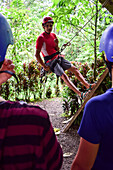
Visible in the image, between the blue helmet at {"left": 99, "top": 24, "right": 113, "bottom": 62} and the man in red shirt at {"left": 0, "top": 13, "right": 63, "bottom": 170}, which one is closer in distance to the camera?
the man in red shirt at {"left": 0, "top": 13, "right": 63, "bottom": 170}

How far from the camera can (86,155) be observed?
0.94 meters

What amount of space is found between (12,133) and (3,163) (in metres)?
0.14

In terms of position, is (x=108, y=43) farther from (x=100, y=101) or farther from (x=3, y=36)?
(x=3, y=36)

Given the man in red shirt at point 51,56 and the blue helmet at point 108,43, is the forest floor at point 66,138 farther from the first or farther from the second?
the blue helmet at point 108,43

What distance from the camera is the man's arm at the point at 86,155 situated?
934 millimetres

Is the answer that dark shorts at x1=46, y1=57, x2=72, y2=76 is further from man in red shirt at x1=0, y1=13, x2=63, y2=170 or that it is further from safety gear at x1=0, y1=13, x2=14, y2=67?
man in red shirt at x1=0, y1=13, x2=63, y2=170

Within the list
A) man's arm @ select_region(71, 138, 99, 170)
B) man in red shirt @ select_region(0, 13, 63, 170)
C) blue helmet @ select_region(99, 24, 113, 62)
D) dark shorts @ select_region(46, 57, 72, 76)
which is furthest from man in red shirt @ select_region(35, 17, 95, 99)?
man in red shirt @ select_region(0, 13, 63, 170)

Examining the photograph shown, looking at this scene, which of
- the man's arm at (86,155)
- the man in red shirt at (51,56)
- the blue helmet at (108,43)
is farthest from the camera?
the man in red shirt at (51,56)

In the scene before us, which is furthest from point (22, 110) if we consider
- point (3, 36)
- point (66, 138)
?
point (66, 138)

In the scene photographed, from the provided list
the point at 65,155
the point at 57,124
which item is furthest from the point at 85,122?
the point at 57,124

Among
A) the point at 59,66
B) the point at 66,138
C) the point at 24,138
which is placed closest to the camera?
the point at 24,138

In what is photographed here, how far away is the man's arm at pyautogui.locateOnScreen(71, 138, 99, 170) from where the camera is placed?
934mm

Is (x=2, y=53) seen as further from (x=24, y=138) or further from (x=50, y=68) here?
(x=50, y=68)

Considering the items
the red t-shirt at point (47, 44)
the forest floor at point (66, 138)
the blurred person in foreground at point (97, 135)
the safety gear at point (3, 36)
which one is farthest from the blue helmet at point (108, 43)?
the red t-shirt at point (47, 44)
